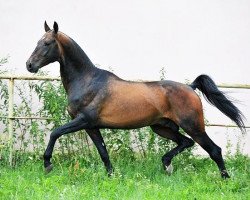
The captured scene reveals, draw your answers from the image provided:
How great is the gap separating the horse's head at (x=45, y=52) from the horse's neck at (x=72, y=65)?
11 centimetres

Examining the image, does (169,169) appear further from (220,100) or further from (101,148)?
(220,100)

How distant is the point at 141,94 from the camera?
285 inches

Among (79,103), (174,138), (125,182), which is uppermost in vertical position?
(79,103)

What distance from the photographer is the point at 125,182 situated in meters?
6.50

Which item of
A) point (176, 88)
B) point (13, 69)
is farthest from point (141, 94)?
point (13, 69)

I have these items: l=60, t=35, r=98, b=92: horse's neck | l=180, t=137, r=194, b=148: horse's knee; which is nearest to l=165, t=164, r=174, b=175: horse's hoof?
l=180, t=137, r=194, b=148: horse's knee

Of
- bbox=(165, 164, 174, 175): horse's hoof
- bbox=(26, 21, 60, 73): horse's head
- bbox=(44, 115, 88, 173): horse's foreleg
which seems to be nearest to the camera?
bbox=(44, 115, 88, 173): horse's foreleg

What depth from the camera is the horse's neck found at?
7.15m

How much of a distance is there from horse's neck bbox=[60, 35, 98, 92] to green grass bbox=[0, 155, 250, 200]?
1.08 metres

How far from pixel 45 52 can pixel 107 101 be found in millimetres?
951

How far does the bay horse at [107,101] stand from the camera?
698 centimetres

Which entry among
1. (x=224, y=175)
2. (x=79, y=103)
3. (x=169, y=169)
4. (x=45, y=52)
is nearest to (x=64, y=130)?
(x=79, y=103)

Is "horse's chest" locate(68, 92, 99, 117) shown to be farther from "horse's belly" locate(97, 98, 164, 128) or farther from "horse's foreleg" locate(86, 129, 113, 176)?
"horse's foreleg" locate(86, 129, 113, 176)

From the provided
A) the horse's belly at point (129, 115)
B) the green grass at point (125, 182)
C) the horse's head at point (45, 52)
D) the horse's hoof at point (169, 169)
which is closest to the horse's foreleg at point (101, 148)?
the green grass at point (125, 182)
